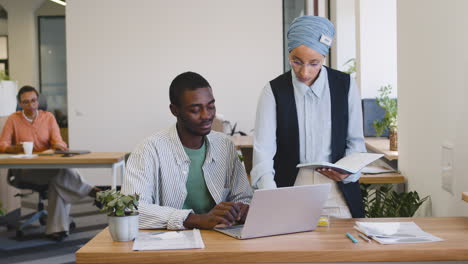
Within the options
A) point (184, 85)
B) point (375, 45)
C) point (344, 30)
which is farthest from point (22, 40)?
point (184, 85)

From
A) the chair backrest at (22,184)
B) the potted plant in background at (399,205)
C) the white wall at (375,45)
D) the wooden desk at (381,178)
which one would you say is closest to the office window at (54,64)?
the chair backrest at (22,184)

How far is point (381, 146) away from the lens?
14.8 ft

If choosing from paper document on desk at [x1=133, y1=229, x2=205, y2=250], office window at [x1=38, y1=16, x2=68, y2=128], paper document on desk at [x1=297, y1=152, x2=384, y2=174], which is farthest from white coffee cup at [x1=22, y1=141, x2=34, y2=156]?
office window at [x1=38, y1=16, x2=68, y2=128]

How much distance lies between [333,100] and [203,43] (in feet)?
19.5

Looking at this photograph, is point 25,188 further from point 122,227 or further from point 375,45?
point 122,227

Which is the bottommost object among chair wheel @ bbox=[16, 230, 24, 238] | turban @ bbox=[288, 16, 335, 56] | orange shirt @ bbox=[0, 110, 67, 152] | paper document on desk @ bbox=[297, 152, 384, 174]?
chair wheel @ bbox=[16, 230, 24, 238]

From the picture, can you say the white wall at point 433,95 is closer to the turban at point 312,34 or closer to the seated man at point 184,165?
the turban at point 312,34

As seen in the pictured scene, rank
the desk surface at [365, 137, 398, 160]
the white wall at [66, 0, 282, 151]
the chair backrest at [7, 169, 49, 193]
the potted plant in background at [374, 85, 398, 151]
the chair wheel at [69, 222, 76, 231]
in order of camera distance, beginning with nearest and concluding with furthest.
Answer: the desk surface at [365, 137, 398, 160]
the potted plant in background at [374, 85, 398, 151]
the chair backrest at [7, 169, 49, 193]
the chair wheel at [69, 222, 76, 231]
the white wall at [66, 0, 282, 151]

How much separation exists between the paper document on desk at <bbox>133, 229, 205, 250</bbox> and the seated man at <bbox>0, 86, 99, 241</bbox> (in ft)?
12.0

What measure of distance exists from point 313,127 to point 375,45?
3.05 metres

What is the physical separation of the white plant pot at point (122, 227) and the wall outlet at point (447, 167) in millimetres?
1553

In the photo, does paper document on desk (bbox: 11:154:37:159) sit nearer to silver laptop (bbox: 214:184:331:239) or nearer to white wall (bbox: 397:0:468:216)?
white wall (bbox: 397:0:468:216)

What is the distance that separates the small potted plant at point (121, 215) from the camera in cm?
184

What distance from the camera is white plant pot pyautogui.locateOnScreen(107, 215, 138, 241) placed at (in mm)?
1835
